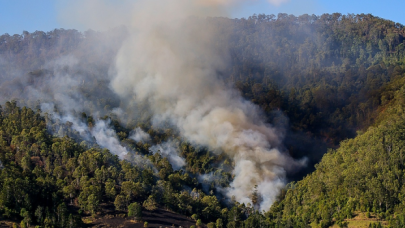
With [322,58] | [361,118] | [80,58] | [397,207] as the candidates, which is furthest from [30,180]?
[322,58]

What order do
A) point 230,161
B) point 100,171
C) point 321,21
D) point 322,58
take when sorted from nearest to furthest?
point 100,171, point 230,161, point 322,58, point 321,21

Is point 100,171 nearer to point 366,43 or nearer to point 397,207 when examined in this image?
point 397,207

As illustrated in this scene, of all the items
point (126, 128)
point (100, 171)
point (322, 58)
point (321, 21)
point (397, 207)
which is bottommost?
point (397, 207)

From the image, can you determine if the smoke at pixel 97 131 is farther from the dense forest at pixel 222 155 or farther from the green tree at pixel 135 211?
the green tree at pixel 135 211

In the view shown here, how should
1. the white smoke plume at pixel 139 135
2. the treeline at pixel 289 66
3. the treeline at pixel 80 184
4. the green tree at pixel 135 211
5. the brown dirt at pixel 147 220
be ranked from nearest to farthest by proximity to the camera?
the treeline at pixel 80 184 < the brown dirt at pixel 147 220 < the green tree at pixel 135 211 < the white smoke plume at pixel 139 135 < the treeline at pixel 289 66

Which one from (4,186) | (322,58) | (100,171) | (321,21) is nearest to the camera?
(4,186)

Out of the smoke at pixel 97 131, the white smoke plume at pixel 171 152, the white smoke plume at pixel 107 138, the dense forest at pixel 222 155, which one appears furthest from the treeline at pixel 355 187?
the smoke at pixel 97 131

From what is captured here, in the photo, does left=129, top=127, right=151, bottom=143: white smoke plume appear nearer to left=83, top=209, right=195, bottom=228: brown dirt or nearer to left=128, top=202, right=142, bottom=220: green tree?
left=83, top=209, right=195, bottom=228: brown dirt
